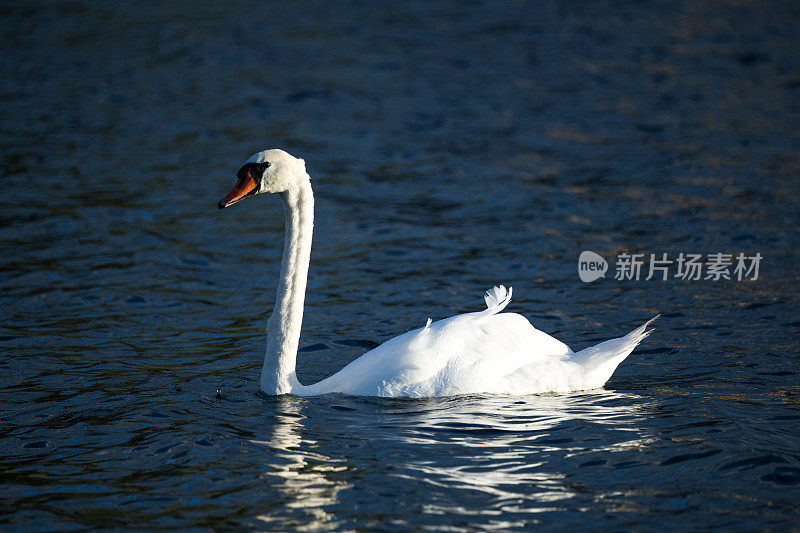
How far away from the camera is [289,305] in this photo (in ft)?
28.3

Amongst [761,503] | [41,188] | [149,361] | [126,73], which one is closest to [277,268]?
[149,361]

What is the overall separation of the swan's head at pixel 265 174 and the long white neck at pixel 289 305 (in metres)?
0.21

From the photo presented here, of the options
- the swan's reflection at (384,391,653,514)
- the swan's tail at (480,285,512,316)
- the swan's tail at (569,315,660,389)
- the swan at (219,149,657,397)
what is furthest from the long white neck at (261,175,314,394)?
the swan's tail at (569,315,660,389)

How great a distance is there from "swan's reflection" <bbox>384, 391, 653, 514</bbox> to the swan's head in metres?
1.97

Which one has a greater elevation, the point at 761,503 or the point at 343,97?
the point at 343,97

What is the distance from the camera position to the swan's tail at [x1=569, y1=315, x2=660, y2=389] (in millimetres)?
8523

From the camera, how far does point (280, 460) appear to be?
7445 mm

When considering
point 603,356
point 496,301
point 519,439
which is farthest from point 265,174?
point 603,356

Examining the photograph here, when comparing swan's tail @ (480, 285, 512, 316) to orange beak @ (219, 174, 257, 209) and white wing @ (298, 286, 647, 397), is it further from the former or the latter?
orange beak @ (219, 174, 257, 209)

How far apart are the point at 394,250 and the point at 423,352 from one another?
16.7ft

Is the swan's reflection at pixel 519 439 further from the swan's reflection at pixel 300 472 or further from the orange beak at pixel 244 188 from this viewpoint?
the orange beak at pixel 244 188

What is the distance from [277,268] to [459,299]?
8.15 feet

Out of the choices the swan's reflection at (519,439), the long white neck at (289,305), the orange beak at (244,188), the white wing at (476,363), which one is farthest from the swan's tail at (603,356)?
the orange beak at (244,188)

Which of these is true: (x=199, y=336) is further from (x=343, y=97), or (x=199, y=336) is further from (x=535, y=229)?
(x=343, y=97)
